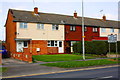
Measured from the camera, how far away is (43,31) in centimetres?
2958

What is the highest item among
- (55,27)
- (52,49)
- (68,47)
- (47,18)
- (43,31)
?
(47,18)

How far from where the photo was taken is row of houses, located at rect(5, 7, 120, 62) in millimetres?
27359

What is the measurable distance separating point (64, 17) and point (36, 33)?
800cm

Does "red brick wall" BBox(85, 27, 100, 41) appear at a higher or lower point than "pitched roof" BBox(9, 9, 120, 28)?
lower

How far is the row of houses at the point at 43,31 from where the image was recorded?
2736 cm

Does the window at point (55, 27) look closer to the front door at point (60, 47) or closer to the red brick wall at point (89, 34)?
the front door at point (60, 47)

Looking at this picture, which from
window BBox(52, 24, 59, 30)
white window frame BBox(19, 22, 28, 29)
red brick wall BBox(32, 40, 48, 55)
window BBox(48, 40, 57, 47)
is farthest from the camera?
window BBox(52, 24, 59, 30)

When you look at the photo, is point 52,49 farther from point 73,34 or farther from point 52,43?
point 73,34

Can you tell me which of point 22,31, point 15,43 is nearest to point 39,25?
point 22,31

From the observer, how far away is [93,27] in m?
35.6

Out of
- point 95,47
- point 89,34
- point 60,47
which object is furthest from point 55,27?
point 95,47

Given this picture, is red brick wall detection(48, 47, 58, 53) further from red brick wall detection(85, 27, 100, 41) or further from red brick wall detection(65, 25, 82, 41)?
red brick wall detection(85, 27, 100, 41)

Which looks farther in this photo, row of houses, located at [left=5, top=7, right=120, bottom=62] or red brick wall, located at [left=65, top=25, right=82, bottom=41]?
red brick wall, located at [left=65, top=25, right=82, bottom=41]

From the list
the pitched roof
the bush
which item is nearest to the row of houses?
the pitched roof
